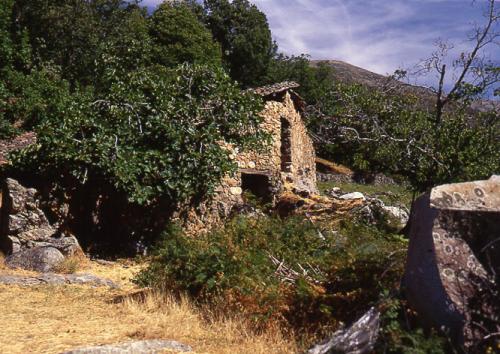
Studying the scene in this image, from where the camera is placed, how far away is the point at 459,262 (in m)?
4.93

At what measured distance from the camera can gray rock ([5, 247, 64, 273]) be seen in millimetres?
10641

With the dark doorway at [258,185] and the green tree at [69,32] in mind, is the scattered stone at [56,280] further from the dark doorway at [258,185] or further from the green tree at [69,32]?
the green tree at [69,32]

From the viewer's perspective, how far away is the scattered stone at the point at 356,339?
4859mm

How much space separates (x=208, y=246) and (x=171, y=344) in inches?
95.2

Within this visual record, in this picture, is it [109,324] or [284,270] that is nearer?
[109,324]

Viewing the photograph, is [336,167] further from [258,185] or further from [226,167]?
[226,167]

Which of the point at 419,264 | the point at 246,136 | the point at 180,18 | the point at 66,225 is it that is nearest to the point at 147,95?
the point at 246,136

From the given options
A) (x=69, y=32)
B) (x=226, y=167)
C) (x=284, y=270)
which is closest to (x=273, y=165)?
(x=226, y=167)

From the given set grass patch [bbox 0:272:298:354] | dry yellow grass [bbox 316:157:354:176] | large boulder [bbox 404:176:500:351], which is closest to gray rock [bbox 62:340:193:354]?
grass patch [bbox 0:272:298:354]

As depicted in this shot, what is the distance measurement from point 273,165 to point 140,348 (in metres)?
12.2

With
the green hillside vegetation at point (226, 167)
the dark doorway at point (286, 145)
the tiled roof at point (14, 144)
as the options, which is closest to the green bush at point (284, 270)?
the green hillside vegetation at point (226, 167)

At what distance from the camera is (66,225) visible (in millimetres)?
12172

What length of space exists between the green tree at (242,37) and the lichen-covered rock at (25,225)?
91.9 ft

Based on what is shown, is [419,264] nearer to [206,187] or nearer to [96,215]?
[206,187]
